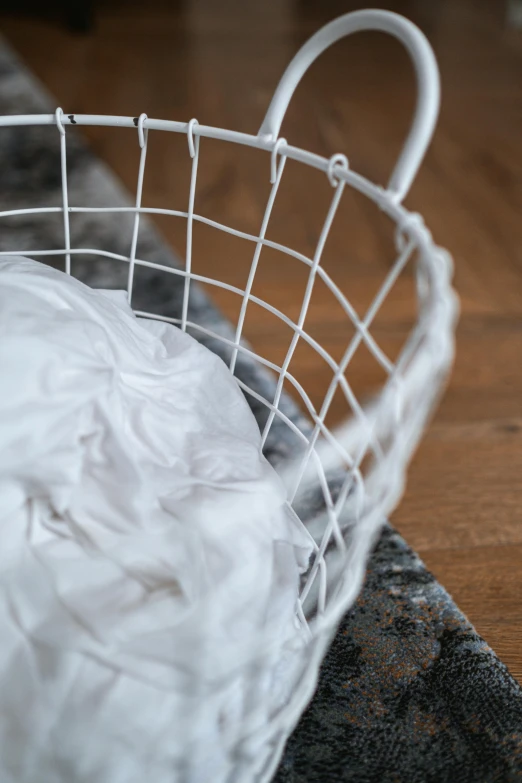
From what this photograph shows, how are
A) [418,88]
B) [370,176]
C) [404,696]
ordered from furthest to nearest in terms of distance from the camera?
1. [370,176]
2. [404,696]
3. [418,88]

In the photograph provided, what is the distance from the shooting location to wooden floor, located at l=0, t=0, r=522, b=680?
747 millimetres

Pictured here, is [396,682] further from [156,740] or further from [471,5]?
[471,5]

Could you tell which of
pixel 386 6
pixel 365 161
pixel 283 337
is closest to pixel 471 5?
pixel 386 6

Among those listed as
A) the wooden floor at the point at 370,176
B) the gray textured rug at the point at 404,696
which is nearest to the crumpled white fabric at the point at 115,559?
the gray textured rug at the point at 404,696

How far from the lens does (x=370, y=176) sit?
129cm

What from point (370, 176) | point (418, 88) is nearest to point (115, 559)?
point (418, 88)

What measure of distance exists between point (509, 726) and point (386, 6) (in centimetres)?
190

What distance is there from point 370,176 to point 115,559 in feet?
3.37

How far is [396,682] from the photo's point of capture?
21.7 inches

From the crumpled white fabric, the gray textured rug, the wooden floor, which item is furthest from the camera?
the wooden floor

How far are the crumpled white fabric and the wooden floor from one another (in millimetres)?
298

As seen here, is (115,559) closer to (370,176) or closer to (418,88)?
(418,88)

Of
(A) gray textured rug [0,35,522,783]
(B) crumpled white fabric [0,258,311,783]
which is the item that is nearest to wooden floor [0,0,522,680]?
(A) gray textured rug [0,35,522,783]

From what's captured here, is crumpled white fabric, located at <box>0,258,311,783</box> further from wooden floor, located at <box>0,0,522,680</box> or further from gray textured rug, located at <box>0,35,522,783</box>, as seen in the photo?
wooden floor, located at <box>0,0,522,680</box>
